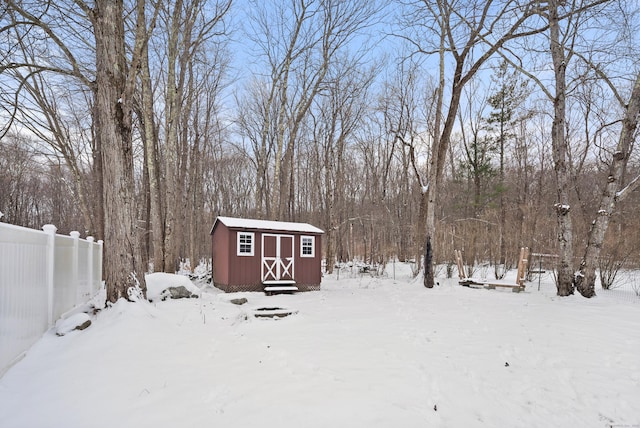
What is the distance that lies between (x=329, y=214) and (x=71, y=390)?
1357 centimetres

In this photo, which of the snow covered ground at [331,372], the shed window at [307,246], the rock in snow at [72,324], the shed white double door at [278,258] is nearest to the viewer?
the snow covered ground at [331,372]

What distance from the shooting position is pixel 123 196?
5945 mm

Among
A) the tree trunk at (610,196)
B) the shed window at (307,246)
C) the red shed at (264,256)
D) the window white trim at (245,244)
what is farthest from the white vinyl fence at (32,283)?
the tree trunk at (610,196)

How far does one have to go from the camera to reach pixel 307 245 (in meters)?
11.7

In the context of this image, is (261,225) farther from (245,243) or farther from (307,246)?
(307,246)

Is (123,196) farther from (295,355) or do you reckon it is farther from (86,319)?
(295,355)

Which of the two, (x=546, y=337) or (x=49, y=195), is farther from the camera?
(x=49, y=195)

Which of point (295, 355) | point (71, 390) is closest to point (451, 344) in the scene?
point (295, 355)

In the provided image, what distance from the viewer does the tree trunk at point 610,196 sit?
7.50 meters

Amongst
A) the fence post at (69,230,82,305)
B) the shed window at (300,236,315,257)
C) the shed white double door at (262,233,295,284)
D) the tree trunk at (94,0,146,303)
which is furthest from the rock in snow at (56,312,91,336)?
the shed window at (300,236,315,257)

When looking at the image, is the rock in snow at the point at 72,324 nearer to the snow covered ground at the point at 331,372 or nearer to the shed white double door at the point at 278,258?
the snow covered ground at the point at 331,372

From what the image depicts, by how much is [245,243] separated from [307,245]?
222cm

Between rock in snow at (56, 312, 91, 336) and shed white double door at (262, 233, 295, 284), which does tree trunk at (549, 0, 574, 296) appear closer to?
shed white double door at (262, 233, 295, 284)

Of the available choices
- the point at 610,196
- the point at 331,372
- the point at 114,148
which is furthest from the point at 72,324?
the point at 610,196
